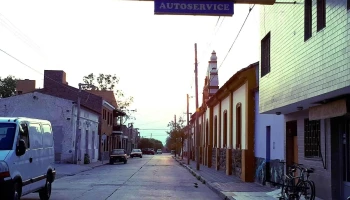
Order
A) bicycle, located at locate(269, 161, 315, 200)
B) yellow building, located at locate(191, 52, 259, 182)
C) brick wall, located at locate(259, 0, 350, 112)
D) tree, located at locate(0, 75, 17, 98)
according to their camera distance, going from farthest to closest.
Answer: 1. tree, located at locate(0, 75, 17, 98)
2. yellow building, located at locate(191, 52, 259, 182)
3. bicycle, located at locate(269, 161, 315, 200)
4. brick wall, located at locate(259, 0, 350, 112)

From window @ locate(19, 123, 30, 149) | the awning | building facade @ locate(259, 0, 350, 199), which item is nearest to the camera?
building facade @ locate(259, 0, 350, 199)

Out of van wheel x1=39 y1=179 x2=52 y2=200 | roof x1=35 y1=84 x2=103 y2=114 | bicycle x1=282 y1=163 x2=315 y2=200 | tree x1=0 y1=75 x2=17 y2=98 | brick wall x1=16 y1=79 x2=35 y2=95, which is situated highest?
tree x1=0 y1=75 x2=17 y2=98

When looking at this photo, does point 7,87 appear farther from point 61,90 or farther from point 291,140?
point 291,140

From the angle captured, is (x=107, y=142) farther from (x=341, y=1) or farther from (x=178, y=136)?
(x=341, y=1)

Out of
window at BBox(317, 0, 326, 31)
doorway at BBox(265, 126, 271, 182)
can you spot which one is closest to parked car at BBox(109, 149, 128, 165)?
doorway at BBox(265, 126, 271, 182)

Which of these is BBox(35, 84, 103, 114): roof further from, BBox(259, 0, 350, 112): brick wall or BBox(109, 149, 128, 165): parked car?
BBox(259, 0, 350, 112): brick wall

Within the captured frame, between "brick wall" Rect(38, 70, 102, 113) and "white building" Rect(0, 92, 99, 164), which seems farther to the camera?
"brick wall" Rect(38, 70, 102, 113)

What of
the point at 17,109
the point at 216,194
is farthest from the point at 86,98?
the point at 216,194

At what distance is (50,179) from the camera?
14.0 meters

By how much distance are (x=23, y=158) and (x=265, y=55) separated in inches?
399

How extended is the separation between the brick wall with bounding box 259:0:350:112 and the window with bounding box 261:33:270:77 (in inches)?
9.7

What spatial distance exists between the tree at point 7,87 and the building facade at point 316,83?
65.9 metres

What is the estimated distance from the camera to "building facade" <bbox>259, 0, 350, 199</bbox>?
10.0 metres

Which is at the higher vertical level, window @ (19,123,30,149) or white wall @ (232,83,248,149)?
white wall @ (232,83,248,149)
